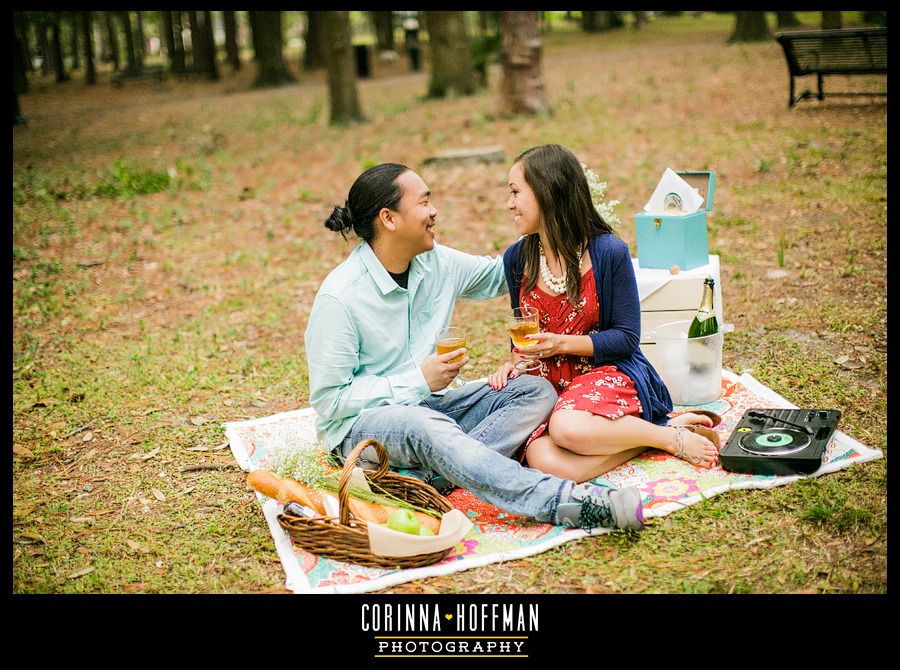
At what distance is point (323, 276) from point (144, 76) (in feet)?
85.4

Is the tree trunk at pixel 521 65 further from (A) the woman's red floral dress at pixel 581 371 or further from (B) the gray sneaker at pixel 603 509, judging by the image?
(B) the gray sneaker at pixel 603 509

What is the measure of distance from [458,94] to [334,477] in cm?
1406

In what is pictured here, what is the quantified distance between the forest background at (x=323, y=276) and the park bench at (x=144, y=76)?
11.7 metres

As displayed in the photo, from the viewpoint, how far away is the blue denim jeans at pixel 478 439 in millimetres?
3414

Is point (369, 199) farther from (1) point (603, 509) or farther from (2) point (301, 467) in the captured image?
(1) point (603, 509)

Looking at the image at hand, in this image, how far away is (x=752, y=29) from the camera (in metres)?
20.2

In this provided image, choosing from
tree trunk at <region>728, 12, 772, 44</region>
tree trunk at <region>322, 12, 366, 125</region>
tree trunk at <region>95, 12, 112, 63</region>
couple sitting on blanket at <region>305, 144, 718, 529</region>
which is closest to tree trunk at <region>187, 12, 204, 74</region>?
tree trunk at <region>95, 12, 112, 63</region>

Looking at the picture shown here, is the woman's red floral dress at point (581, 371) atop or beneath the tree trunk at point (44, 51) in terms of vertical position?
beneath

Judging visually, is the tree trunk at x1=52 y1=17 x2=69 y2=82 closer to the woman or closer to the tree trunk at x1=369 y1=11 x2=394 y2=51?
the tree trunk at x1=369 y1=11 x2=394 y2=51

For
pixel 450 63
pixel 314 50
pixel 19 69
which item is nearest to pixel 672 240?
pixel 450 63

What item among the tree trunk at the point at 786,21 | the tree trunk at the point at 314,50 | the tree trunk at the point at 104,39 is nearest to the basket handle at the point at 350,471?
the tree trunk at the point at 786,21

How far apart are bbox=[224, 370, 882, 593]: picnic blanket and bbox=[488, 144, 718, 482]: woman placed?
11 cm

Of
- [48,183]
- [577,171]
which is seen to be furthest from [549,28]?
[577,171]
